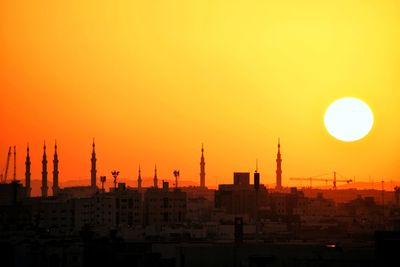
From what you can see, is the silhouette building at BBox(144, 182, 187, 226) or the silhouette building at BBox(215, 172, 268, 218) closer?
the silhouette building at BBox(144, 182, 187, 226)

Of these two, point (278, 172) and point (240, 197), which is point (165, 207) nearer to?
point (240, 197)

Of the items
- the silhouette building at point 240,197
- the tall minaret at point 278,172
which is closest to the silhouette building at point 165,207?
the silhouette building at point 240,197

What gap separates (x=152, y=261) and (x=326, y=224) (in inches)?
2188

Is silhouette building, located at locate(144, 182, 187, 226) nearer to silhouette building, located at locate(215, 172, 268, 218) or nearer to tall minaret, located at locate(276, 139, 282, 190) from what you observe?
silhouette building, located at locate(215, 172, 268, 218)

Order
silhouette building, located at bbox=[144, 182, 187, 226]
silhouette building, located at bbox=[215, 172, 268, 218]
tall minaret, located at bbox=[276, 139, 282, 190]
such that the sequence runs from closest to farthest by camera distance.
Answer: silhouette building, located at bbox=[144, 182, 187, 226], silhouette building, located at bbox=[215, 172, 268, 218], tall minaret, located at bbox=[276, 139, 282, 190]

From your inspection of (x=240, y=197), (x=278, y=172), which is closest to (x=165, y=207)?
(x=240, y=197)

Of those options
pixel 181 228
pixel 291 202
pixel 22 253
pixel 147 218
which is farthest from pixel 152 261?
pixel 291 202

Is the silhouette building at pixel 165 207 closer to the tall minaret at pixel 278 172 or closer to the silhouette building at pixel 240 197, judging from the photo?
the silhouette building at pixel 240 197

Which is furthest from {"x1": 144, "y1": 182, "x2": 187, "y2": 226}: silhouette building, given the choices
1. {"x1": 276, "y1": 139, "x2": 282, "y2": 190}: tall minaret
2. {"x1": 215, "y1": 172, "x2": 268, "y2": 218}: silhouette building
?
{"x1": 276, "y1": 139, "x2": 282, "y2": 190}: tall minaret

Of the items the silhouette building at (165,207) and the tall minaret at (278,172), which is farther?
the tall minaret at (278,172)

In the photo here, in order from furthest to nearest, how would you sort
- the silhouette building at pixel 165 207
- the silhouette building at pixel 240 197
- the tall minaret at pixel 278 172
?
the tall minaret at pixel 278 172 → the silhouette building at pixel 240 197 → the silhouette building at pixel 165 207

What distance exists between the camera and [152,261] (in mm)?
63594

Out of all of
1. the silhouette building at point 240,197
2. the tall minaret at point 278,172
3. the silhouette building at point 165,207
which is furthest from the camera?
the tall minaret at point 278,172

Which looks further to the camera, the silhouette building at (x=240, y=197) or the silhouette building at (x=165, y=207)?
the silhouette building at (x=240, y=197)
